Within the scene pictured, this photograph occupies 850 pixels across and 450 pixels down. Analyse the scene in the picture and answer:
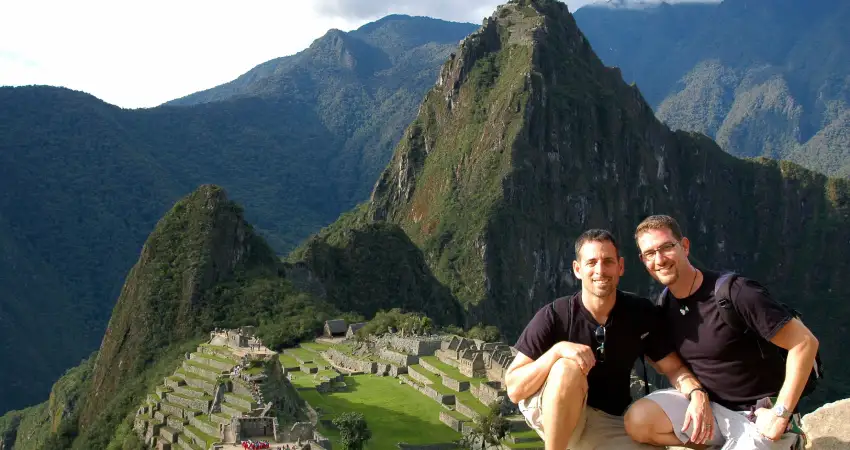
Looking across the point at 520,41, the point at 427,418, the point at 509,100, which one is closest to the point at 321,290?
the point at 427,418

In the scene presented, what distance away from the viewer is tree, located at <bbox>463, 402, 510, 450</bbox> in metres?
35.6

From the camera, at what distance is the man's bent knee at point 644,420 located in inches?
375

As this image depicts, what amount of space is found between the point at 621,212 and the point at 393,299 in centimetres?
7224

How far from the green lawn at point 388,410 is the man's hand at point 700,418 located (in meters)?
25.6

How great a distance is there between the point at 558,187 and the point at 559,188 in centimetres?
36

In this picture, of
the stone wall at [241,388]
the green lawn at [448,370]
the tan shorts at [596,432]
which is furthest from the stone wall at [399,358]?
the tan shorts at [596,432]

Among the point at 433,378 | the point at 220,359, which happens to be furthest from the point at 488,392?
the point at 220,359

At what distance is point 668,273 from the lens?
9.58 meters

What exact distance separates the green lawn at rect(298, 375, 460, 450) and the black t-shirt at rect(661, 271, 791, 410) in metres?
25.6

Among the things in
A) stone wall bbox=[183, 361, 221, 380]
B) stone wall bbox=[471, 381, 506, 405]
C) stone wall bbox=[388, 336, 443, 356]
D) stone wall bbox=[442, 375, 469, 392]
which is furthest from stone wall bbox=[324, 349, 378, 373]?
stone wall bbox=[471, 381, 506, 405]

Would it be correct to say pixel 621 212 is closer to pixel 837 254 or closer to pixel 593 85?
pixel 593 85

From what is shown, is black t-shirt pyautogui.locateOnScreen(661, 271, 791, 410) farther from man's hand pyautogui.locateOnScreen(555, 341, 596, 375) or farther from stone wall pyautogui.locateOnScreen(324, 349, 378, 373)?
stone wall pyautogui.locateOnScreen(324, 349, 378, 373)

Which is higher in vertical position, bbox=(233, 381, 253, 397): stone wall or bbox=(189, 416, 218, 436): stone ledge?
bbox=(233, 381, 253, 397): stone wall

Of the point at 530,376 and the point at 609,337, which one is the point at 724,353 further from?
the point at 530,376
